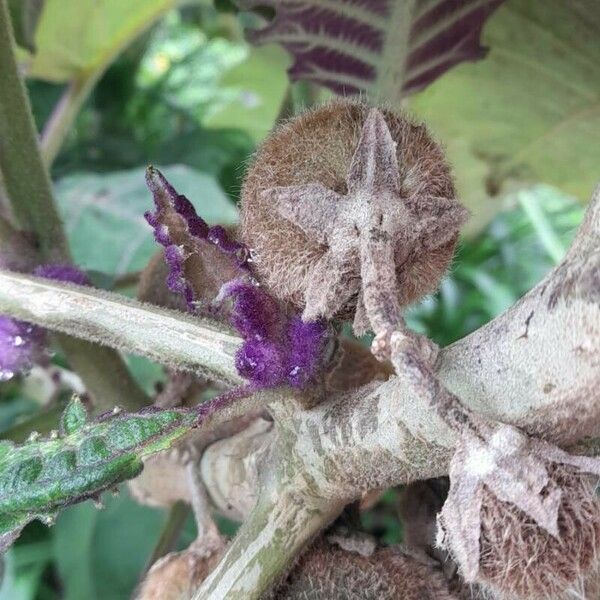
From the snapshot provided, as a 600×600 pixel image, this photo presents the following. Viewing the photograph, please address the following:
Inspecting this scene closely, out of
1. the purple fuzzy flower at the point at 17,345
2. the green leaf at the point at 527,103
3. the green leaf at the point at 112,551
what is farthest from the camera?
the green leaf at the point at 112,551

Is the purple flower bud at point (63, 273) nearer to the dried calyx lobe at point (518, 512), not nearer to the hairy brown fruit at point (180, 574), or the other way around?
the hairy brown fruit at point (180, 574)

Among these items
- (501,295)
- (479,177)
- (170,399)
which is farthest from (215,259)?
(501,295)

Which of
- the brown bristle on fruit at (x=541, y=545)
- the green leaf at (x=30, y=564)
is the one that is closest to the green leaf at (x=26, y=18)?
the brown bristle on fruit at (x=541, y=545)

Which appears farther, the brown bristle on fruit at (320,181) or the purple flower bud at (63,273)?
the purple flower bud at (63,273)

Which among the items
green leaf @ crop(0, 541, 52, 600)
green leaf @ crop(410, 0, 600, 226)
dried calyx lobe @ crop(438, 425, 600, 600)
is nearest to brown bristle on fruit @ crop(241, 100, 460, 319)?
dried calyx lobe @ crop(438, 425, 600, 600)

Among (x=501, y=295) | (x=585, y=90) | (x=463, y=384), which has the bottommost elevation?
(x=501, y=295)

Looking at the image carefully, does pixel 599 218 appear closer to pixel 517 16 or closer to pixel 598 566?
pixel 598 566

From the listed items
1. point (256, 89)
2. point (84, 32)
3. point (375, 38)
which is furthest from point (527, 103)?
point (84, 32)

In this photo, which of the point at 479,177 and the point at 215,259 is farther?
the point at 479,177
